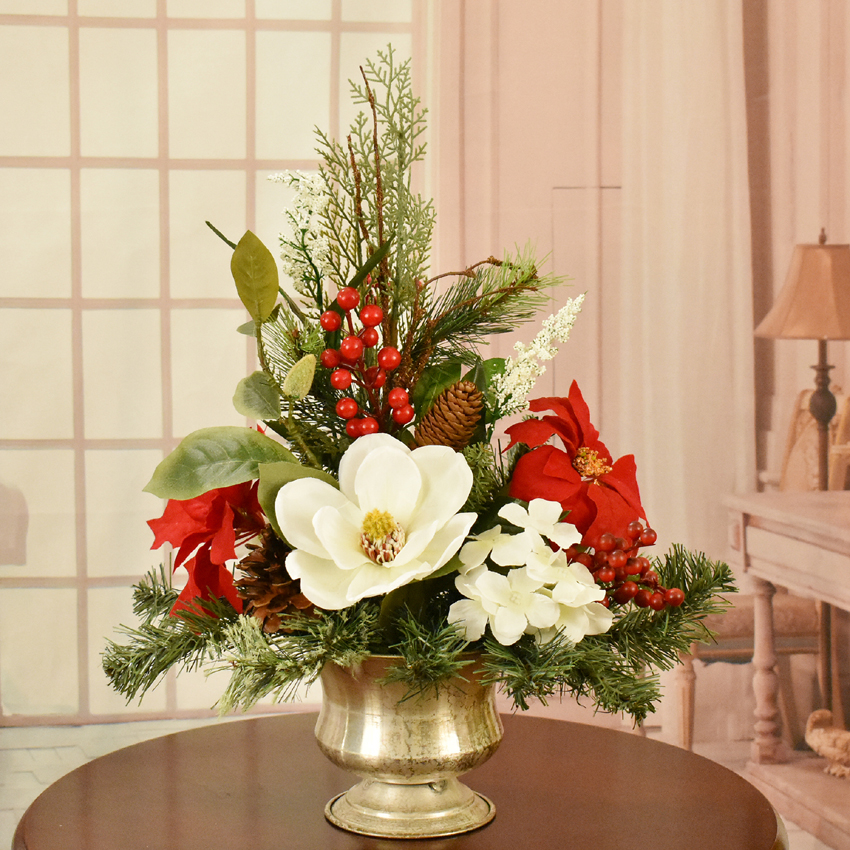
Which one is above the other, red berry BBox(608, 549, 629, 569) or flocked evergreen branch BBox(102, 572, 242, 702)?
red berry BBox(608, 549, 629, 569)

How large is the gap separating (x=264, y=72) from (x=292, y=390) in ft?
4.54

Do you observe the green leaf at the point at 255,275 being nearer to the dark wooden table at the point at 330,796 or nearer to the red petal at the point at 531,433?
the red petal at the point at 531,433

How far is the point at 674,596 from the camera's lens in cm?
79

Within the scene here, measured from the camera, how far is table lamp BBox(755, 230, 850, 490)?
1886 millimetres

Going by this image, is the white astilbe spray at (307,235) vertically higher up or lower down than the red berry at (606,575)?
higher up

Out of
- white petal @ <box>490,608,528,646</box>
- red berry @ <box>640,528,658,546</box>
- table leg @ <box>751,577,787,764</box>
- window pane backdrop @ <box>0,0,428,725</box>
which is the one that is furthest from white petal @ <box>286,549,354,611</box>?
table leg @ <box>751,577,787,764</box>

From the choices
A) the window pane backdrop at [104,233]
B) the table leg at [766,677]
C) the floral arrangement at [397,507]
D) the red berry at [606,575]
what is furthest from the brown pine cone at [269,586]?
the table leg at [766,677]

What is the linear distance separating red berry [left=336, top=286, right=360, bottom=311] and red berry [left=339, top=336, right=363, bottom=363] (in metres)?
0.02

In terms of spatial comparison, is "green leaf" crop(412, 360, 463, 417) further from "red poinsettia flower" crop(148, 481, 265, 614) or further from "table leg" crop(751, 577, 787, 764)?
"table leg" crop(751, 577, 787, 764)

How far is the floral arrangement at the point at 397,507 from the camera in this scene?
0.72m

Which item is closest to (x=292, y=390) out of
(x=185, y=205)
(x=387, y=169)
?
(x=387, y=169)

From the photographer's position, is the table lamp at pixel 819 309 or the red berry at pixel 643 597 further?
the table lamp at pixel 819 309

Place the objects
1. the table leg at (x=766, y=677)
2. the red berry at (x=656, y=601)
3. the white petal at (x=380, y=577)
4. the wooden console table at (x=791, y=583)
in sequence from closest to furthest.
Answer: the white petal at (x=380, y=577)
the red berry at (x=656, y=601)
the wooden console table at (x=791, y=583)
the table leg at (x=766, y=677)

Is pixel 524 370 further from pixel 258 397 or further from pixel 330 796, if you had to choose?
pixel 330 796
